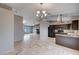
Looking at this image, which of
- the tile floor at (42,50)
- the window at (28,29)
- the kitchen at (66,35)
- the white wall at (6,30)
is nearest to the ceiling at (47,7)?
the white wall at (6,30)

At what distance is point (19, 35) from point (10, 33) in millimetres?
4368

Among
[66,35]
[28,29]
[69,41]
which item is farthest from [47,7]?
[28,29]

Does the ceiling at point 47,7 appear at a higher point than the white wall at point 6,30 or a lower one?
higher

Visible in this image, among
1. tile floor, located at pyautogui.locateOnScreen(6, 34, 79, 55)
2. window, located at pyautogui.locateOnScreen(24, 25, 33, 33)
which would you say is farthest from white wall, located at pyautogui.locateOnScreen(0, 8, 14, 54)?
window, located at pyautogui.locateOnScreen(24, 25, 33, 33)

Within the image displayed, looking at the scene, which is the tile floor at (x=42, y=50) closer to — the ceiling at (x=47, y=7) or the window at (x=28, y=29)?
A: the ceiling at (x=47, y=7)

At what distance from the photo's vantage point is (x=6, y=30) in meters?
5.02

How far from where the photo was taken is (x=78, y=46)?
18.5 ft

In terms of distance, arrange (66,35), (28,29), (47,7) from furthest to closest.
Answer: (28,29), (66,35), (47,7)

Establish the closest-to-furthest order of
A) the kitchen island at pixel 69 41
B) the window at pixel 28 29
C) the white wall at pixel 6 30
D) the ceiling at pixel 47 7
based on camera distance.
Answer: the white wall at pixel 6 30
the ceiling at pixel 47 7
the kitchen island at pixel 69 41
the window at pixel 28 29

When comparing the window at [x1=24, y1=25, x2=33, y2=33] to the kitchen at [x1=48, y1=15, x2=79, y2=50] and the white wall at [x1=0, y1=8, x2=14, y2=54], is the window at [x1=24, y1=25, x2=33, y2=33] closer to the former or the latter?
the kitchen at [x1=48, y1=15, x2=79, y2=50]

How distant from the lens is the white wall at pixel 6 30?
4785 millimetres

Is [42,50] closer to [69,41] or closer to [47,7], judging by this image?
→ [69,41]
